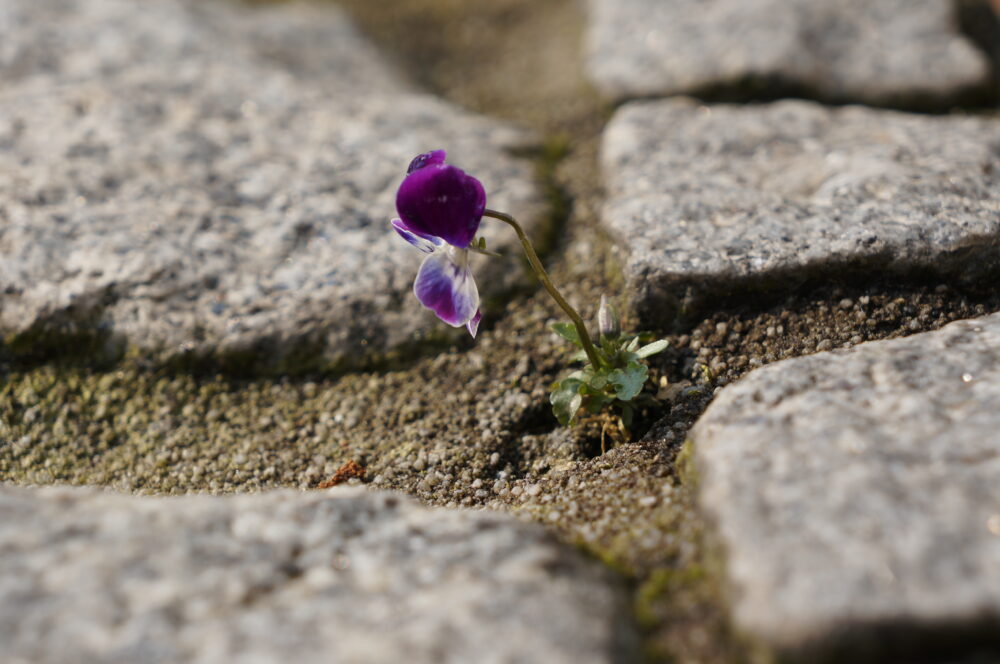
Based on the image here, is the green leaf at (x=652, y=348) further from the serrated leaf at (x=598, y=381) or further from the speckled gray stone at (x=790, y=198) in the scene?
the speckled gray stone at (x=790, y=198)

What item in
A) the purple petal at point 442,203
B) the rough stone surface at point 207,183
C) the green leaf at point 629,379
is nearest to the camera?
the purple petal at point 442,203

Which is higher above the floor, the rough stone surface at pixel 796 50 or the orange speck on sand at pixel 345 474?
the rough stone surface at pixel 796 50

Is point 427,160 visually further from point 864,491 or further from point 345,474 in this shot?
point 864,491

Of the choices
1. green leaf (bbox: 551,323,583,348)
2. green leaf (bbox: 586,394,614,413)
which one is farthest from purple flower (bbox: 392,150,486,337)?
green leaf (bbox: 586,394,614,413)

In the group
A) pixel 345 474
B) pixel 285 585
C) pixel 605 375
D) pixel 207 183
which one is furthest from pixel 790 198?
pixel 207 183

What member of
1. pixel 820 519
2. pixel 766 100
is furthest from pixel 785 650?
pixel 766 100

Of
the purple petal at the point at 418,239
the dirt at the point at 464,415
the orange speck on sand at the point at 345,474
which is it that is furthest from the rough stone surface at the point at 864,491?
the orange speck on sand at the point at 345,474

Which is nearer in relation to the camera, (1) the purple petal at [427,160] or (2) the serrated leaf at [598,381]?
(1) the purple petal at [427,160]

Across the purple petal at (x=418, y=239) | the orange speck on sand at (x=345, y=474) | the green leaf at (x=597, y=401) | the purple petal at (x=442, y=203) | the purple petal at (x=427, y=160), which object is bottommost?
the orange speck on sand at (x=345, y=474)
